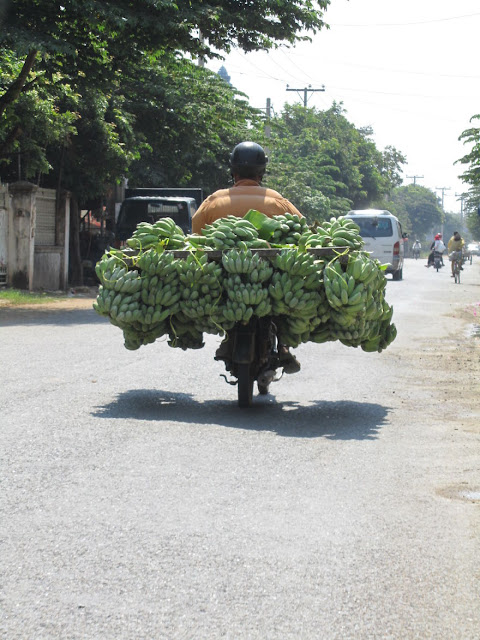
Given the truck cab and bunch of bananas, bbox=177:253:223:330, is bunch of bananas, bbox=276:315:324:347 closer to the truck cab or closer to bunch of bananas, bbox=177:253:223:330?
bunch of bananas, bbox=177:253:223:330

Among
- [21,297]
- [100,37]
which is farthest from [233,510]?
[21,297]

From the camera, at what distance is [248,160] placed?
766 centimetres

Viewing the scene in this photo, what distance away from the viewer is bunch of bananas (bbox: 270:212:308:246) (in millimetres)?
7125

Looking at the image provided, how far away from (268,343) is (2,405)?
6.95ft

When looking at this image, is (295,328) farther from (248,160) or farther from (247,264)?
(248,160)

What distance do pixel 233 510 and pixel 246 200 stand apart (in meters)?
3.43

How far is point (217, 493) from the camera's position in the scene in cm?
488

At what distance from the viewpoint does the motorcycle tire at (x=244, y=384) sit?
7.21 metres

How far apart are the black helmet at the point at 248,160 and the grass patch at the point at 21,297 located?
39.6ft

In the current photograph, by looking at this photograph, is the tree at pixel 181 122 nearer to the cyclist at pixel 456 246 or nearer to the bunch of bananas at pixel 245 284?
the cyclist at pixel 456 246

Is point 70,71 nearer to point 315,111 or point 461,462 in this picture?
point 461,462

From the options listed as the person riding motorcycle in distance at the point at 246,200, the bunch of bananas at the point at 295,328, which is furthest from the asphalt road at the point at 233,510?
the bunch of bananas at the point at 295,328

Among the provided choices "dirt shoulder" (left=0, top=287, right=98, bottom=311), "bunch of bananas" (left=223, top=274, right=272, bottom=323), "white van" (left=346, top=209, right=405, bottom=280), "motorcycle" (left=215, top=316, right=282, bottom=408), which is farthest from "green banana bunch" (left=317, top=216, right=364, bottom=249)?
"white van" (left=346, top=209, right=405, bottom=280)

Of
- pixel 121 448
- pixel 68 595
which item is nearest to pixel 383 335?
pixel 121 448
